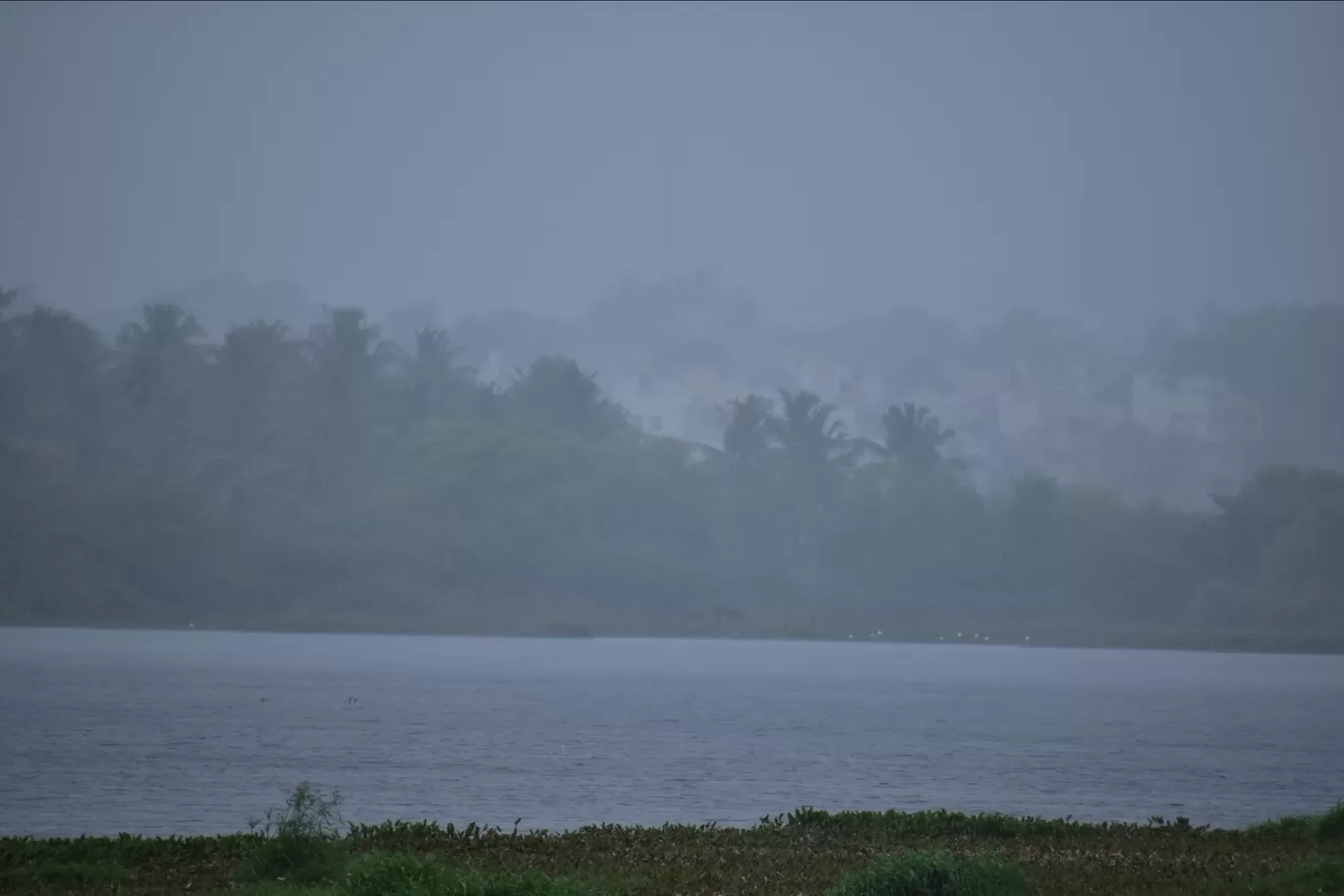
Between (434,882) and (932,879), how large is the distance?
23.0 ft

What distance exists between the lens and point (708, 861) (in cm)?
2689

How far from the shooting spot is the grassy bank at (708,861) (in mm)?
22578

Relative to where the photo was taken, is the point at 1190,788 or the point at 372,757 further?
the point at 372,757

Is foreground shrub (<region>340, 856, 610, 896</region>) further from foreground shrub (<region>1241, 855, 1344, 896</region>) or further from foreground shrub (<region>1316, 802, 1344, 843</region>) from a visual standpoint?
foreground shrub (<region>1316, 802, 1344, 843</region>)

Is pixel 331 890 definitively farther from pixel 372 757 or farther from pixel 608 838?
pixel 372 757

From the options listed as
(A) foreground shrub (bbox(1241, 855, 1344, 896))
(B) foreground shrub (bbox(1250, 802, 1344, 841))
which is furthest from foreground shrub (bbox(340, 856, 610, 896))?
(B) foreground shrub (bbox(1250, 802, 1344, 841))

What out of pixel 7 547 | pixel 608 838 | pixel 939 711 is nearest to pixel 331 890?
pixel 608 838

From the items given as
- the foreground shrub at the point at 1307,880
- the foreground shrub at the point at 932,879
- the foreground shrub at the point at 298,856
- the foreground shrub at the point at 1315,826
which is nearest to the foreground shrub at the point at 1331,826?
the foreground shrub at the point at 1315,826

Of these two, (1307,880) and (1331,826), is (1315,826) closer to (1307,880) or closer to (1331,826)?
(1331,826)

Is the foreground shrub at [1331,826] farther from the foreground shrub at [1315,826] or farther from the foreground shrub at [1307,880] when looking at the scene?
the foreground shrub at [1307,880]

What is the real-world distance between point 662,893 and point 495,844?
5.34 meters

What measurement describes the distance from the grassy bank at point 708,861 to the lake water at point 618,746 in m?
8.35

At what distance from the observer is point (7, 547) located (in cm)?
19975

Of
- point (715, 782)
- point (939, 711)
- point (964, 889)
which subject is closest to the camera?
point (964, 889)
